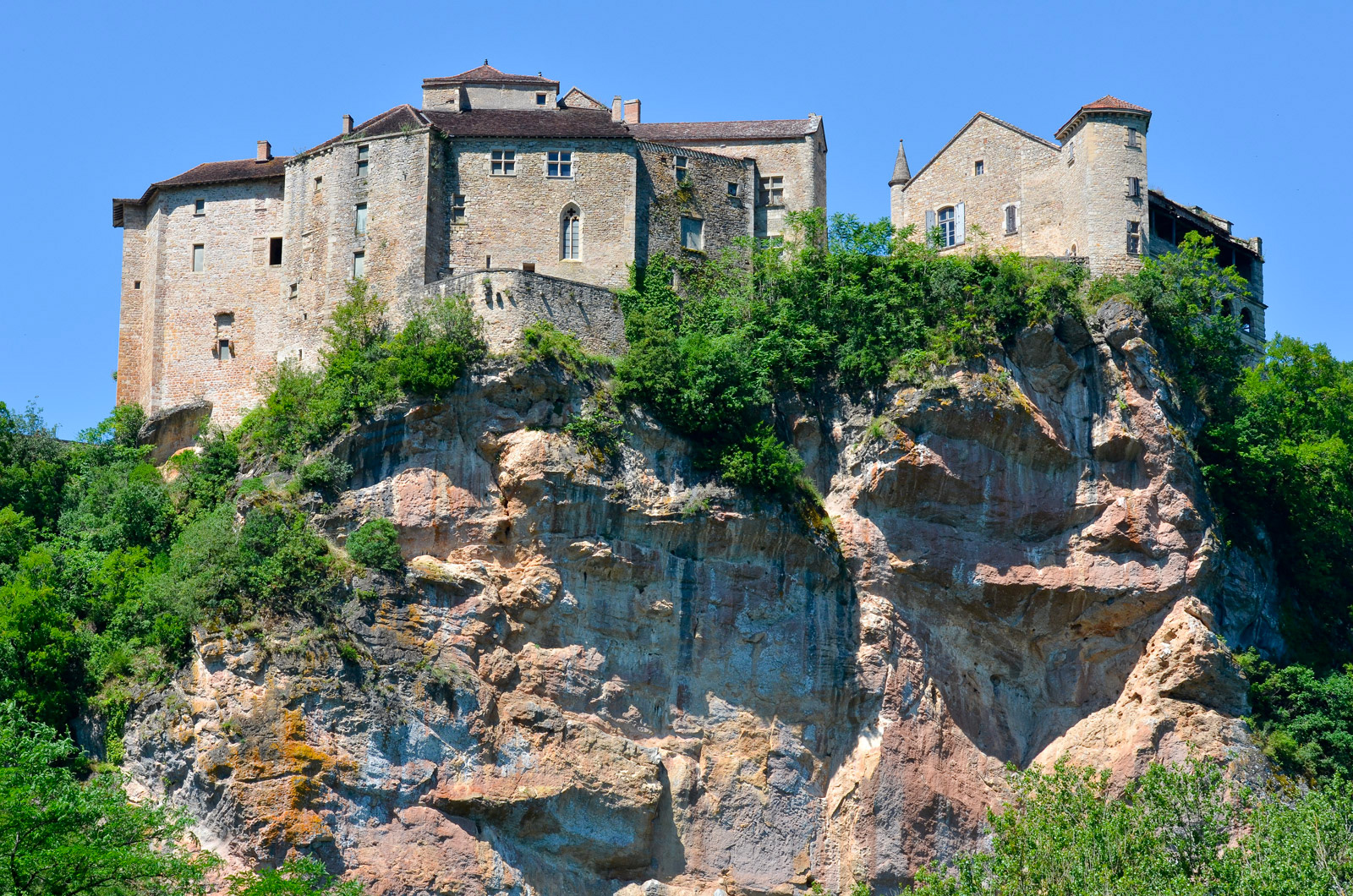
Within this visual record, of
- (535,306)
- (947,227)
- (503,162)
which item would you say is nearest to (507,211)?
(503,162)

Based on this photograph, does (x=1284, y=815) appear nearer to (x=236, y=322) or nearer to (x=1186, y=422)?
(x=1186, y=422)

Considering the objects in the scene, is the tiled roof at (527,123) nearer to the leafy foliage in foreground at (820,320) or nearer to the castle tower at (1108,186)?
the leafy foliage in foreground at (820,320)

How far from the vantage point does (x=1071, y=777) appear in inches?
1692

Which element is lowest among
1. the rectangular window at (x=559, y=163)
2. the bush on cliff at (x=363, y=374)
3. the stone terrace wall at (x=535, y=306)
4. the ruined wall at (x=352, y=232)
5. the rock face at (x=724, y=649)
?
the rock face at (x=724, y=649)

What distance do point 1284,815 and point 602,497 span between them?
17.9m

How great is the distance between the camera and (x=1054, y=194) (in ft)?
188

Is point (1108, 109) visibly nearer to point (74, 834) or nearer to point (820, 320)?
point (820, 320)

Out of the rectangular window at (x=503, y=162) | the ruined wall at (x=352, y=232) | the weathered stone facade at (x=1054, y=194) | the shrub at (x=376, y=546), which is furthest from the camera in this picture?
the weathered stone facade at (x=1054, y=194)

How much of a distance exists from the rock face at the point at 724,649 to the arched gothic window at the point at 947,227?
8343 millimetres

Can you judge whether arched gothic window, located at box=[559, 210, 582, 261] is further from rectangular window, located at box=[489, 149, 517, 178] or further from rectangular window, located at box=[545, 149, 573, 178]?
rectangular window, located at box=[489, 149, 517, 178]

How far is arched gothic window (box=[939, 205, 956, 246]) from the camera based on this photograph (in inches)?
2331

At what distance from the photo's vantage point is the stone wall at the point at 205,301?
5528 centimetres

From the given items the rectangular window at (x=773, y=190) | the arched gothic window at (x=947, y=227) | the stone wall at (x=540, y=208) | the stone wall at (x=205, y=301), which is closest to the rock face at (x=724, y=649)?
the stone wall at (x=540, y=208)

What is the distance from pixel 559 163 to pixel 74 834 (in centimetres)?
2514
